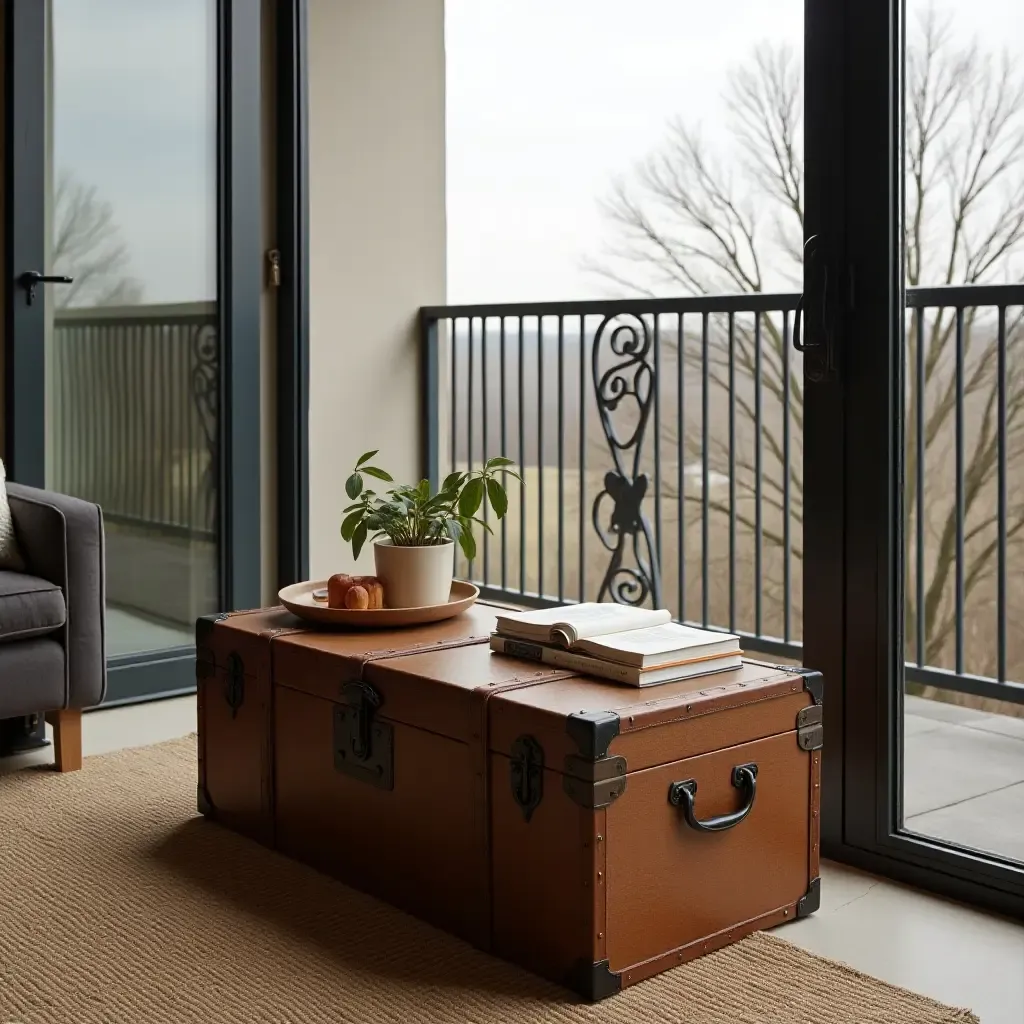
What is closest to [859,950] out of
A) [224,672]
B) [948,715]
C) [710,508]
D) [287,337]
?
[948,715]

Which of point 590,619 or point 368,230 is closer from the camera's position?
point 590,619

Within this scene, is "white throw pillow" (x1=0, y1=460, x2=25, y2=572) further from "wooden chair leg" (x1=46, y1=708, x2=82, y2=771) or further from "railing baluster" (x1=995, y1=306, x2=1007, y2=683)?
"railing baluster" (x1=995, y1=306, x2=1007, y2=683)

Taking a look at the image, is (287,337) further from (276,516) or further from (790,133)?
(790,133)

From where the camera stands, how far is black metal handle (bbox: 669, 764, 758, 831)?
197cm

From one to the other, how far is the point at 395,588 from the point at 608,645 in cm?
57

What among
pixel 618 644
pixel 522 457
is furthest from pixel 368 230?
Answer: pixel 618 644

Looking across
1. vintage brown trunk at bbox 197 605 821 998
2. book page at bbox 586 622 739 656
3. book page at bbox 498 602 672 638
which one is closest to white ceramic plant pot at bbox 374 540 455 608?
vintage brown trunk at bbox 197 605 821 998

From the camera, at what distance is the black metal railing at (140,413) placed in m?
3.59

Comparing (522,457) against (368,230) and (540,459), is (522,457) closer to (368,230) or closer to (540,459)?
(540,459)

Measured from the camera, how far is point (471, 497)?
8.30ft

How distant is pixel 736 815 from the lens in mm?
2033

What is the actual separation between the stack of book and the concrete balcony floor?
1.61ft

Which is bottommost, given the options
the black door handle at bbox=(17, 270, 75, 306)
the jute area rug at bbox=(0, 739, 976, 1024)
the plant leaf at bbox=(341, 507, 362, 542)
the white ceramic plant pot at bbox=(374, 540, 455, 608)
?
the jute area rug at bbox=(0, 739, 976, 1024)

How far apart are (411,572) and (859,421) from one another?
88 cm
